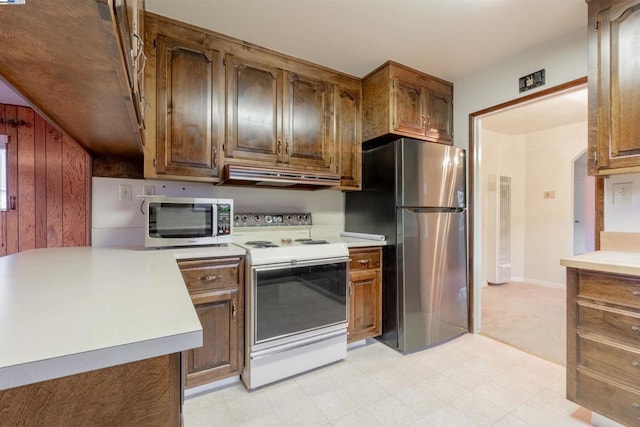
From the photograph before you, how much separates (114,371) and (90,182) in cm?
185

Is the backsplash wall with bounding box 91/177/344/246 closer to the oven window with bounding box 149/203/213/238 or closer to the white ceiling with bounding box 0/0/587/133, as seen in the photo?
the oven window with bounding box 149/203/213/238

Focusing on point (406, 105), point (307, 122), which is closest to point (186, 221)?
point (307, 122)

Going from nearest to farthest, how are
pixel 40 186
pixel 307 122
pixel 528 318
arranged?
1. pixel 307 122
2. pixel 40 186
3. pixel 528 318

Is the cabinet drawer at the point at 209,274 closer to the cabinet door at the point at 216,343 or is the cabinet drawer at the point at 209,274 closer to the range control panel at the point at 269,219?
the cabinet door at the point at 216,343

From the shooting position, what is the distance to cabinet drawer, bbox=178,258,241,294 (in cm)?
159

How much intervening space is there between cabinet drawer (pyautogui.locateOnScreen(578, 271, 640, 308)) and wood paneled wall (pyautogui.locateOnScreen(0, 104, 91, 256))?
361 centimetres

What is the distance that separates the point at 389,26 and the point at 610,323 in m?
2.08

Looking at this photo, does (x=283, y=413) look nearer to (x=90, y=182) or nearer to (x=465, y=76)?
(x=90, y=182)

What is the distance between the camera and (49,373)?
42 centimetres

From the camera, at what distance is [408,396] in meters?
1.66

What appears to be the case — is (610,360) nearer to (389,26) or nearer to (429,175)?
(429,175)

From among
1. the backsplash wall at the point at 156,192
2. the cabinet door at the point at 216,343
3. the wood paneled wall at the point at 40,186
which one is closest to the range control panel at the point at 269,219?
the backsplash wall at the point at 156,192

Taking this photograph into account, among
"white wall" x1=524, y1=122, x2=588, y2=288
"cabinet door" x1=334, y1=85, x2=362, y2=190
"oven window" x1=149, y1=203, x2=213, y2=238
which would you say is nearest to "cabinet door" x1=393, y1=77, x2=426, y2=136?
"cabinet door" x1=334, y1=85, x2=362, y2=190

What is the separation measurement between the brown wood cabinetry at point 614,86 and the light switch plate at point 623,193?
28 cm
